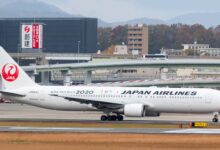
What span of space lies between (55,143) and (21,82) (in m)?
29.1

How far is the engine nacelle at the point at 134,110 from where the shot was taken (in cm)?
7969

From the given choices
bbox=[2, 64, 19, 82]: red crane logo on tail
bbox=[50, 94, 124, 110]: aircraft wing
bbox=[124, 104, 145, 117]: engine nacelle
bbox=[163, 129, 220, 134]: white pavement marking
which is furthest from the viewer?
bbox=[2, 64, 19, 82]: red crane logo on tail

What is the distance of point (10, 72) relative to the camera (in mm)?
85938

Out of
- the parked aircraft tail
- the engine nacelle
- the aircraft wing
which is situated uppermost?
the parked aircraft tail

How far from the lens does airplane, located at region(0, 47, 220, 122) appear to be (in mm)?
80375

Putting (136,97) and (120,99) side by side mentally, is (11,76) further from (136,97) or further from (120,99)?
(136,97)

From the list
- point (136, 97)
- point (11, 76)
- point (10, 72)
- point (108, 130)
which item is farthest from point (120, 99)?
point (108, 130)

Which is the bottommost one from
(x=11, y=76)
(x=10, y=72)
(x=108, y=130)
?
(x=108, y=130)

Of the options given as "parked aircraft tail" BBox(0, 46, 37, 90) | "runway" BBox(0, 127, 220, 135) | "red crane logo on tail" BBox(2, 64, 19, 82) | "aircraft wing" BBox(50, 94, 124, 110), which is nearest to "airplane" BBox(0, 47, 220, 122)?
"aircraft wing" BBox(50, 94, 124, 110)

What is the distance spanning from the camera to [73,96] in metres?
82.4

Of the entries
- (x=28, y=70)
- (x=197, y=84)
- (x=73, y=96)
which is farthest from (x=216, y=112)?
(x=28, y=70)

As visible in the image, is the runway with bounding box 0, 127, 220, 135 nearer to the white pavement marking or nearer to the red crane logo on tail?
the white pavement marking

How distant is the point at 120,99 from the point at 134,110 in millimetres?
2582

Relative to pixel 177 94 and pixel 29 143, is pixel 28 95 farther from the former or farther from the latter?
pixel 29 143
